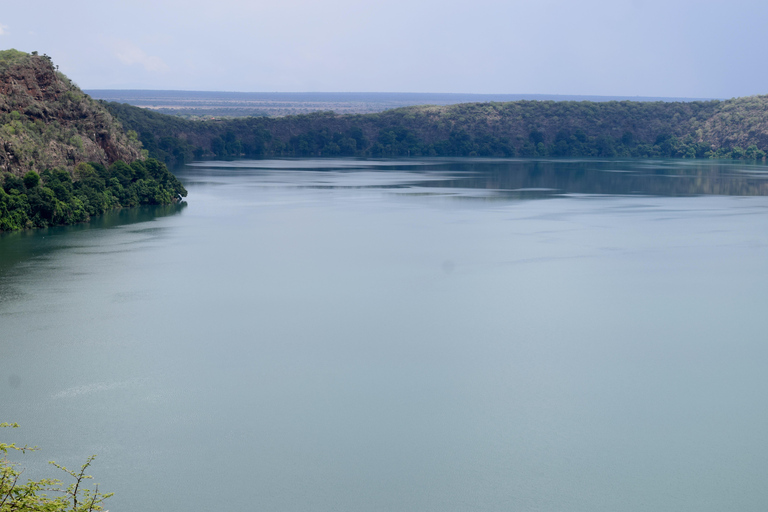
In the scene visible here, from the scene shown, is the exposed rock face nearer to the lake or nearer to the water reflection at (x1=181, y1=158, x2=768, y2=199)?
the lake

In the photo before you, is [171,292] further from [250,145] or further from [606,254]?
[250,145]

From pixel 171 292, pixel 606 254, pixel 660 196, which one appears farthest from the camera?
pixel 660 196

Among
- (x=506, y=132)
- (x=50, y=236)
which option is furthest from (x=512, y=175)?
(x=50, y=236)

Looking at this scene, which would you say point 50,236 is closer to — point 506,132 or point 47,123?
point 47,123

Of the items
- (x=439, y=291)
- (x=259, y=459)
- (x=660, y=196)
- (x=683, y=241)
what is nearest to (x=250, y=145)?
(x=660, y=196)

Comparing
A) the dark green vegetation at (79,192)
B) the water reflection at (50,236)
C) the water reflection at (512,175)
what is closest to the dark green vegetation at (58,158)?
the dark green vegetation at (79,192)

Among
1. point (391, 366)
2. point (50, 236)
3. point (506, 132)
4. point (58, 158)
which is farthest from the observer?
point (506, 132)
